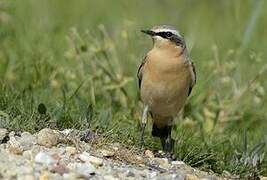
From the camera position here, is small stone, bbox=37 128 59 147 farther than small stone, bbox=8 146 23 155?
Yes

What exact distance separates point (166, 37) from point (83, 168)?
6.21 feet

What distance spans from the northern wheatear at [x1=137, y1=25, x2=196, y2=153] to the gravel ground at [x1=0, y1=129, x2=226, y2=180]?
30.3 inches

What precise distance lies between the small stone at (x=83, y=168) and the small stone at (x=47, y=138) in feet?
1.11

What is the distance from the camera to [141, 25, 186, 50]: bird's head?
722 cm

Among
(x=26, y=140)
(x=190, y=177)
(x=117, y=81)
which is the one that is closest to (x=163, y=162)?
(x=190, y=177)

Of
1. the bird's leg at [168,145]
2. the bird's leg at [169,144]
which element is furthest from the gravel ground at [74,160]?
the bird's leg at [169,144]

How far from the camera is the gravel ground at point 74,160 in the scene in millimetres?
5629

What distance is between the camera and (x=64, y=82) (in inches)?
327

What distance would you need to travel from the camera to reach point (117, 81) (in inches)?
332

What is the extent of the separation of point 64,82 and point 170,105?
1.34 meters

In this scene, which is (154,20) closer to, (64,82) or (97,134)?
(64,82)

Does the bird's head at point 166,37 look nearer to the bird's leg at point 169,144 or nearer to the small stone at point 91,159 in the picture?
the bird's leg at point 169,144

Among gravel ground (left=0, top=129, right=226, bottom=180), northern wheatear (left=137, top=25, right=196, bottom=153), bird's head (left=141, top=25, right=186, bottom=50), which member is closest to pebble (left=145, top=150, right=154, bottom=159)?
gravel ground (left=0, top=129, right=226, bottom=180)

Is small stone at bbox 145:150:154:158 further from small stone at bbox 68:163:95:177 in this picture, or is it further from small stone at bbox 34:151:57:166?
small stone at bbox 34:151:57:166
